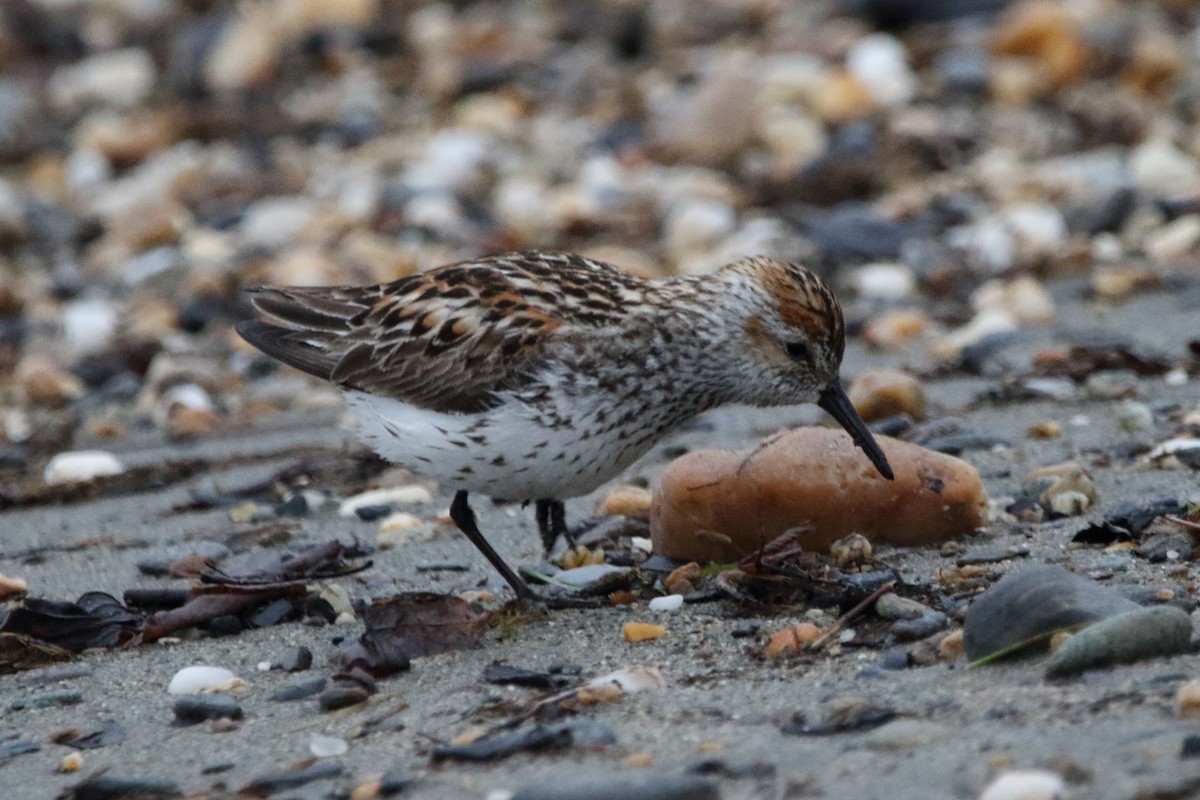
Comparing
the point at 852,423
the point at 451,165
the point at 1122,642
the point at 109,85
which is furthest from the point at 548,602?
the point at 109,85

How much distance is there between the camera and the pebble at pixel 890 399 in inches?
271

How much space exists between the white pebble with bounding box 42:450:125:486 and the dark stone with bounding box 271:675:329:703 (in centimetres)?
320

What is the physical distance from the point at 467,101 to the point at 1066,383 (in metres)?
7.85

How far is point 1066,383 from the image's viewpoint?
722 centimetres

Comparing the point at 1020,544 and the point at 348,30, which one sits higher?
the point at 348,30

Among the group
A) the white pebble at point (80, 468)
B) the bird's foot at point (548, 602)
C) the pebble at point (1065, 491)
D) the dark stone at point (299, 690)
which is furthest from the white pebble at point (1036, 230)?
the dark stone at point (299, 690)

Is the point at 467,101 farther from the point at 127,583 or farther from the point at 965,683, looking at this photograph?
the point at 965,683

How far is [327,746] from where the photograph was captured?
4051mm

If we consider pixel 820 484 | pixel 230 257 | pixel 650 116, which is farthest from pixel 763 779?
pixel 650 116

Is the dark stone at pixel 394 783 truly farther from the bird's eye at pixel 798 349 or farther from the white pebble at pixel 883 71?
the white pebble at pixel 883 71

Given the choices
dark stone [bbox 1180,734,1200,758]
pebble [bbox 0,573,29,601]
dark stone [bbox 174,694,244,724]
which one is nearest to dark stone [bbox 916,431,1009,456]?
dark stone [bbox 174,694,244,724]

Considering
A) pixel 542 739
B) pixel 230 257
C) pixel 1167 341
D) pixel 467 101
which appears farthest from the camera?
pixel 467 101

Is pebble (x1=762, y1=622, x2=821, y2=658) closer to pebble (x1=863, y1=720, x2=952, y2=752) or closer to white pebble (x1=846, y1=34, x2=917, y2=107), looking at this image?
pebble (x1=863, y1=720, x2=952, y2=752)

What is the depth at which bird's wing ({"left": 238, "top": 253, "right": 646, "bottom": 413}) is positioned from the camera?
5.37 metres
